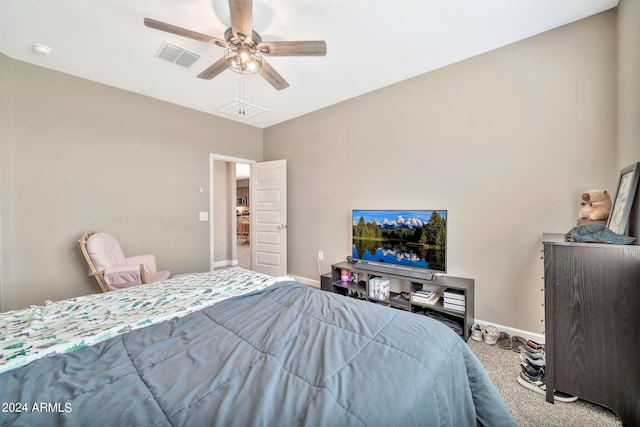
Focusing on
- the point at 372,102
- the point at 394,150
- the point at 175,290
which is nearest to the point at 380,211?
the point at 394,150

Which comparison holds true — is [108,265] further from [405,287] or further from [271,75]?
[405,287]

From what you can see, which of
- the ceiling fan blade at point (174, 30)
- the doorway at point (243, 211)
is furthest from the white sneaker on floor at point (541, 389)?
the doorway at point (243, 211)

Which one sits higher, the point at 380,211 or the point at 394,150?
the point at 394,150

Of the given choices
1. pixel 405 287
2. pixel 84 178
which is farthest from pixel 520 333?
pixel 84 178

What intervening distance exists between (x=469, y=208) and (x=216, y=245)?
481cm

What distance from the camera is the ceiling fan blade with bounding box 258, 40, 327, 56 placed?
188cm

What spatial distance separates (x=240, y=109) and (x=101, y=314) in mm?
3183

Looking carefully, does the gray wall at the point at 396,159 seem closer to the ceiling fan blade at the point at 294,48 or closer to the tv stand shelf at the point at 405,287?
the tv stand shelf at the point at 405,287

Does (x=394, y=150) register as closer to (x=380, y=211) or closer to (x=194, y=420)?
(x=380, y=211)

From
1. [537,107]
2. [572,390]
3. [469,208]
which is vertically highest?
[537,107]

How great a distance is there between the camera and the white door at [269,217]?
4211 mm

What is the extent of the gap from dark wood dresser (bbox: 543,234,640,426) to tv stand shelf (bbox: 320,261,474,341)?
2.43 feet

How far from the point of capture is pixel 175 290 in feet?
5.85

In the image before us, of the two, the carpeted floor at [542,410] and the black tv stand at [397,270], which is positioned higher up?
the black tv stand at [397,270]
